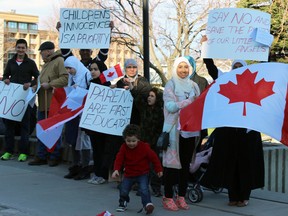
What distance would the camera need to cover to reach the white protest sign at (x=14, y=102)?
9.33 metres

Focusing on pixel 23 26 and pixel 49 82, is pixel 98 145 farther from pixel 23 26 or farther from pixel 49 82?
pixel 23 26

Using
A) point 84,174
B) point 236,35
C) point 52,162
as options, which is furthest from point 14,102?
point 236,35

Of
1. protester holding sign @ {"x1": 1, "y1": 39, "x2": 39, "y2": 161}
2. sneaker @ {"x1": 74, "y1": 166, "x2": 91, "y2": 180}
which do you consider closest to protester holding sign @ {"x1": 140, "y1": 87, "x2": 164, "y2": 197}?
sneaker @ {"x1": 74, "y1": 166, "x2": 91, "y2": 180}

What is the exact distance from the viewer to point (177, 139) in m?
6.05

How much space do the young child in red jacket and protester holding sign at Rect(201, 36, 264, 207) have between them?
2.70 feet

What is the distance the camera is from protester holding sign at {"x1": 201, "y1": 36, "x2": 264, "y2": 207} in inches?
240

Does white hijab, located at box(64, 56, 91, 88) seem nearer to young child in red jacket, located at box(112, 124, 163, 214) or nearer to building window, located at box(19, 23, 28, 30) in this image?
young child in red jacket, located at box(112, 124, 163, 214)

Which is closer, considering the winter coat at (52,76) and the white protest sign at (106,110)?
the white protest sign at (106,110)

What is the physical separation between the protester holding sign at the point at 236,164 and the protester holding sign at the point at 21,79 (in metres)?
4.29

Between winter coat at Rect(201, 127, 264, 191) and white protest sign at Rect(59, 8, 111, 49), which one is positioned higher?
white protest sign at Rect(59, 8, 111, 49)

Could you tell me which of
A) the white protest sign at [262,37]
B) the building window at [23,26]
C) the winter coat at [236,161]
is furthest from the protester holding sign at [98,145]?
the building window at [23,26]

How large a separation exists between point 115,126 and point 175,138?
1.50 meters

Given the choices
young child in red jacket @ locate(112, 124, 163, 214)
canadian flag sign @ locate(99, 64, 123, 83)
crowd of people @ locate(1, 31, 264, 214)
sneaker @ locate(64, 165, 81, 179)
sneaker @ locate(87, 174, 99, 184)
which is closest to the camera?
young child in red jacket @ locate(112, 124, 163, 214)

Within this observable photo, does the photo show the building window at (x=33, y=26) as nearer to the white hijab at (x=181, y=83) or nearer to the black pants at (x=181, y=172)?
the white hijab at (x=181, y=83)
